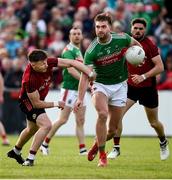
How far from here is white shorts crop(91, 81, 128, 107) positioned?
47.3ft

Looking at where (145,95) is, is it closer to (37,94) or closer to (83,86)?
(83,86)

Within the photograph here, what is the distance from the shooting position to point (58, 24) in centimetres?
2622

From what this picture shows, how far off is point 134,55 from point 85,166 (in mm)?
2034

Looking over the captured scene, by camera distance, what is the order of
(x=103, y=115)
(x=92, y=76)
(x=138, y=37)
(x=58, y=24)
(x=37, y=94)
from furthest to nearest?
(x=58, y=24)
(x=138, y=37)
(x=37, y=94)
(x=103, y=115)
(x=92, y=76)

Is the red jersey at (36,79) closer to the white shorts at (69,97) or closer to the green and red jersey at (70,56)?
the green and red jersey at (70,56)

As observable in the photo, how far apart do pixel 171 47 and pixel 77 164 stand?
1058 centimetres

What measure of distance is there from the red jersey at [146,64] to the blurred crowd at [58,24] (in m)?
7.82

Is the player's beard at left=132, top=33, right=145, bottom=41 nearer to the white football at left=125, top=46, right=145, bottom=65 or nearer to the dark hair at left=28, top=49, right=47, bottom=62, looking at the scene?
the white football at left=125, top=46, right=145, bottom=65

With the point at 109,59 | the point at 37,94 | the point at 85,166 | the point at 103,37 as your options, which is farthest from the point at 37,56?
the point at 85,166

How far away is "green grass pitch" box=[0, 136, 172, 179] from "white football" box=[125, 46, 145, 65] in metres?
1.78

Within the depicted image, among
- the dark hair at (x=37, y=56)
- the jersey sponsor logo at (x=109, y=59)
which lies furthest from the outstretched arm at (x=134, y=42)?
the dark hair at (x=37, y=56)

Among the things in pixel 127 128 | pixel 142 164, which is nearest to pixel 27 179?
pixel 142 164

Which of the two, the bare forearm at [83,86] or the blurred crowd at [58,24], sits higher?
the bare forearm at [83,86]

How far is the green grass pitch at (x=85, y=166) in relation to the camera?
41.3ft
